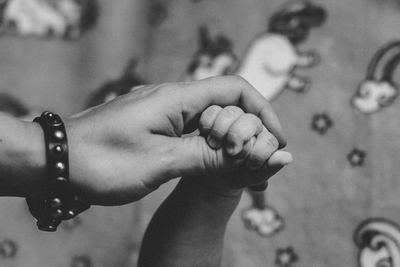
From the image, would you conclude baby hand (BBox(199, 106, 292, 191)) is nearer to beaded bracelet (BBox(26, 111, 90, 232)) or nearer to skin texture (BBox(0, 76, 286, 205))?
skin texture (BBox(0, 76, 286, 205))

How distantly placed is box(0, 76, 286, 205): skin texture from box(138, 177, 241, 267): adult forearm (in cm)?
15

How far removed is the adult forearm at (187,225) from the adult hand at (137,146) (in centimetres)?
15

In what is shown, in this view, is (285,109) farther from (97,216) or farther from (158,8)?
(97,216)

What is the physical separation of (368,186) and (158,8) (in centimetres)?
56

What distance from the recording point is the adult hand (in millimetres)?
688

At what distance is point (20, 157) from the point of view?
0.67 m

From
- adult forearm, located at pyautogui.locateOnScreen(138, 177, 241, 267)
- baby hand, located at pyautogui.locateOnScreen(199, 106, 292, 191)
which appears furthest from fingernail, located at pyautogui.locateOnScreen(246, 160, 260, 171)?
adult forearm, located at pyautogui.locateOnScreen(138, 177, 241, 267)

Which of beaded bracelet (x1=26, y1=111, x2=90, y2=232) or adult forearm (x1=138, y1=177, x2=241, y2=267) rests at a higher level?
beaded bracelet (x1=26, y1=111, x2=90, y2=232)

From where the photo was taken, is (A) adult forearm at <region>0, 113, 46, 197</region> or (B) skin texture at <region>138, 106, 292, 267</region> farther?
(B) skin texture at <region>138, 106, 292, 267</region>

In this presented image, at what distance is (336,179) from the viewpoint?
3.67 feet

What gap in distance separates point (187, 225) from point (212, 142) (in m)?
0.22

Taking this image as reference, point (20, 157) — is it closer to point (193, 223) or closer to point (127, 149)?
point (127, 149)

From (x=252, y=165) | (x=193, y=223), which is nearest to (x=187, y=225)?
(x=193, y=223)

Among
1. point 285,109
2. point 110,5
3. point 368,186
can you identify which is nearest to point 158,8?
point 110,5
